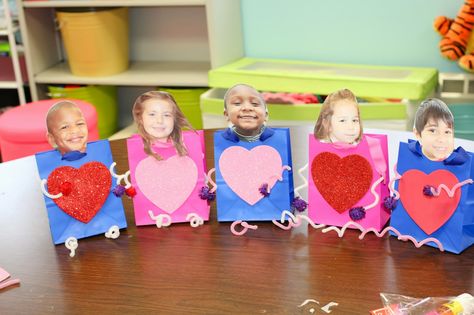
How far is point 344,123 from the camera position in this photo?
1129 millimetres

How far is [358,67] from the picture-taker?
9.06 feet

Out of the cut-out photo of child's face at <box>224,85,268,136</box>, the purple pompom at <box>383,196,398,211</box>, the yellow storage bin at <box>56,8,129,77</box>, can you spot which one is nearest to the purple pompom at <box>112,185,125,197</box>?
the cut-out photo of child's face at <box>224,85,268,136</box>

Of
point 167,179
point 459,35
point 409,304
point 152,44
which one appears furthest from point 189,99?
point 409,304

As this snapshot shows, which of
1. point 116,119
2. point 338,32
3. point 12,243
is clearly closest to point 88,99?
point 116,119

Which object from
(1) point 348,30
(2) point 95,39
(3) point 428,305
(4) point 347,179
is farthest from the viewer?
(2) point 95,39

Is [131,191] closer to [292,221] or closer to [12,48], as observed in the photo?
[292,221]

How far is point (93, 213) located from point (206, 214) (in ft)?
0.67

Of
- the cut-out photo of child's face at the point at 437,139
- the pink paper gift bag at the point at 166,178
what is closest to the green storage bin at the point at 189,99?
the pink paper gift bag at the point at 166,178

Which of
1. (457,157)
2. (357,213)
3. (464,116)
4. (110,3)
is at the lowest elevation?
(464,116)

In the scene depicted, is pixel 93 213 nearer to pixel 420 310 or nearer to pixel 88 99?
pixel 420 310

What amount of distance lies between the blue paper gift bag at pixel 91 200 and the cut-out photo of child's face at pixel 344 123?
1.32 feet

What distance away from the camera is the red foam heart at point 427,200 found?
3.51 feet

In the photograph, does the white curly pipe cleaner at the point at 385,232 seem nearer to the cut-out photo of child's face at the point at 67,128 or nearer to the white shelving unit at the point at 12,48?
the cut-out photo of child's face at the point at 67,128

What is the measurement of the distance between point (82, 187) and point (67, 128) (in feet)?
0.37
